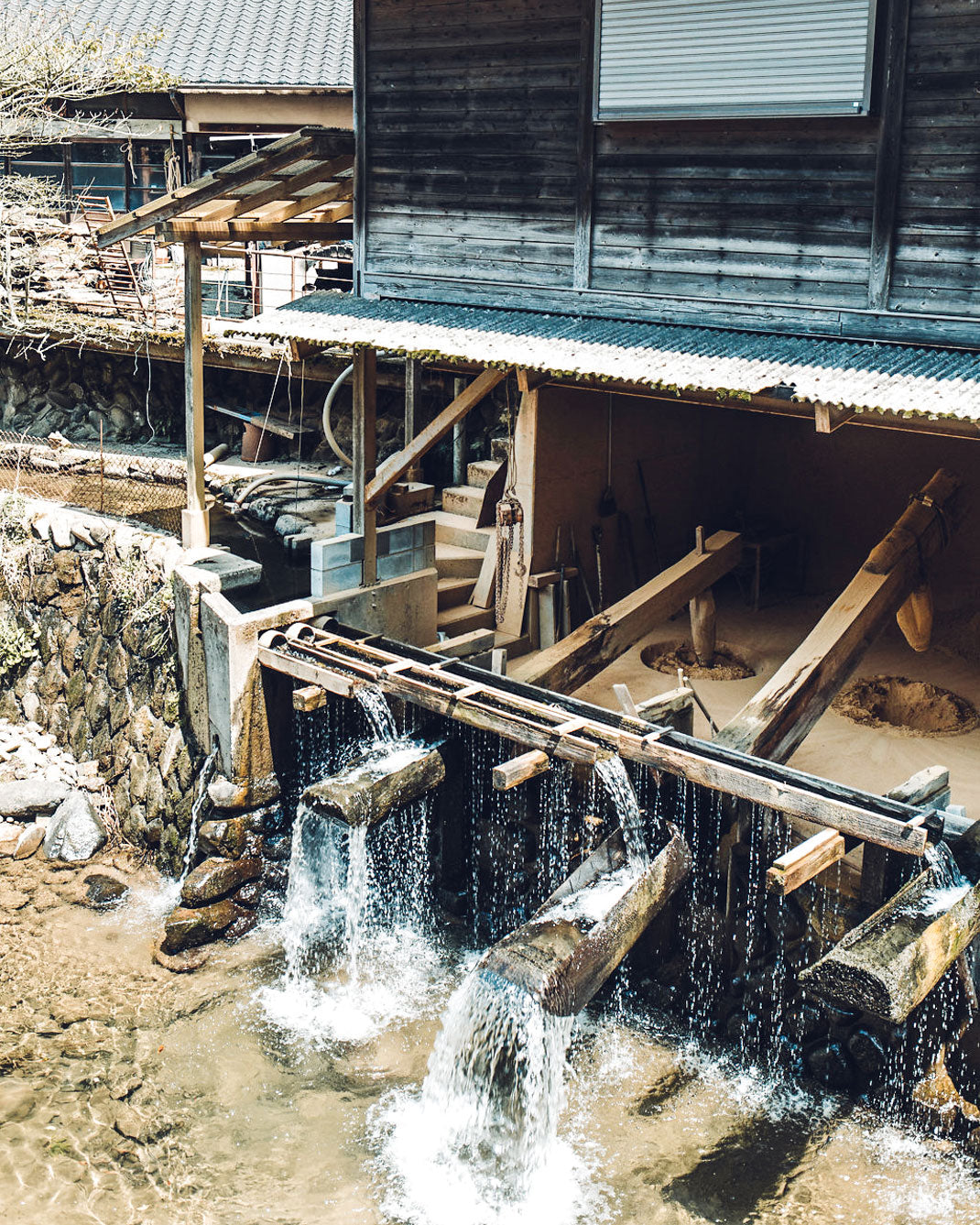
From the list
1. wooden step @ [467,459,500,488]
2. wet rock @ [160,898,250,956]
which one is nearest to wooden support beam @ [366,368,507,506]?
wooden step @ [467,459,500,488]

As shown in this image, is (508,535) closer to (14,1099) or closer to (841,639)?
(841,639)

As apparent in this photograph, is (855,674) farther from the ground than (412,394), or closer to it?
closer to it

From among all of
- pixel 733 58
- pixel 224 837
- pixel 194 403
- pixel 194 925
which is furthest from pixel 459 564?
pixel 733 58

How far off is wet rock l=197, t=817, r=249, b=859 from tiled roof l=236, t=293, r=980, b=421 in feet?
14.0

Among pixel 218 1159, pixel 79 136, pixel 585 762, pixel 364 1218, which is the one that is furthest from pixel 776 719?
pixel 79 136

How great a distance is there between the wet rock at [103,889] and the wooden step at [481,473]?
5.47 m

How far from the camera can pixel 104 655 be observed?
42.2ft

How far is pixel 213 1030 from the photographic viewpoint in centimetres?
902

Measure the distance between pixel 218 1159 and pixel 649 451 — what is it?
798 cm

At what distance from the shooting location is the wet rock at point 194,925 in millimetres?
9977

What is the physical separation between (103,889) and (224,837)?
1.40 meters

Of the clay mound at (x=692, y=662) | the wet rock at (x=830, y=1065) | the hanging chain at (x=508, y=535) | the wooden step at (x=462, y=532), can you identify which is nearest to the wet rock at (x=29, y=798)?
the wooden step at (x=462, y=532)

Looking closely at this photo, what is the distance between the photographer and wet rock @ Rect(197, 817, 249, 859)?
419 inches

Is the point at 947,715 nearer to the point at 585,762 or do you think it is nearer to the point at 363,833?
the point at 585,762
